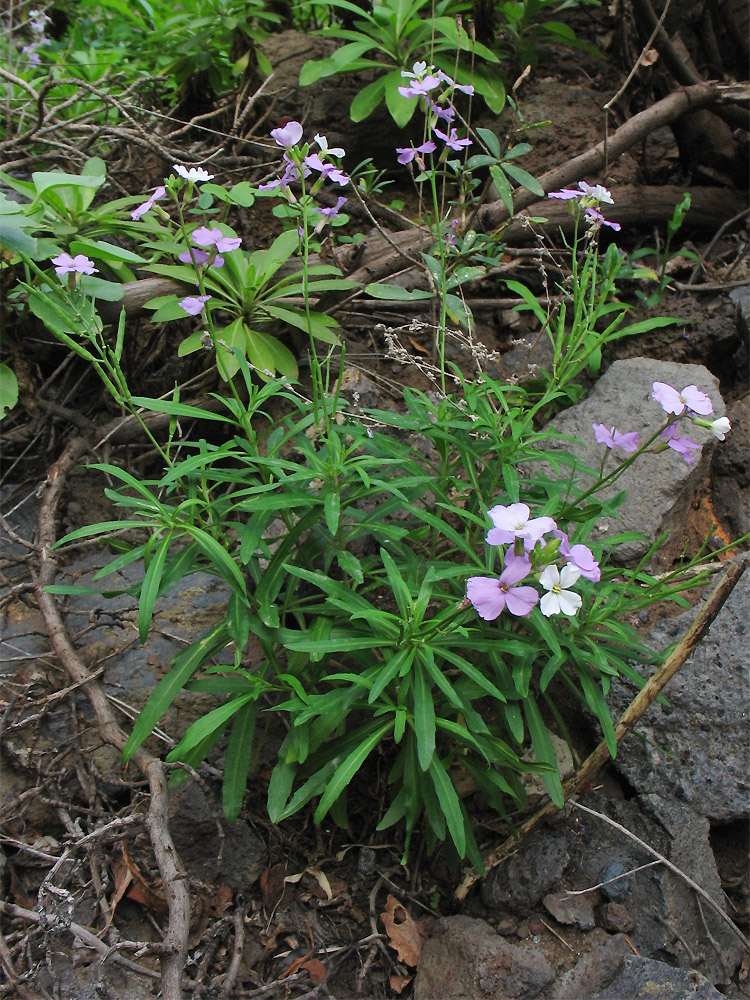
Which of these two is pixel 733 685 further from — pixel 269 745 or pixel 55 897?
pixel 55 897

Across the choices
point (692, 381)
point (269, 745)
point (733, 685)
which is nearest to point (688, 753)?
point (733, 685)

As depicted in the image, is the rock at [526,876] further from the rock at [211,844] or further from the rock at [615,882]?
the rock at [211,844]

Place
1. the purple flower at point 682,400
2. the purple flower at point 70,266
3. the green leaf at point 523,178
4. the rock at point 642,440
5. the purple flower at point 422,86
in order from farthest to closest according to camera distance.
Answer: the green leaf at point 523,178, the rock at point 642,440, the purple flower at point 422,86, the purple flower at point 70,266, the purple flower at point 682,400

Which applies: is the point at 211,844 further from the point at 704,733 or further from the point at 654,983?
the point at 704,733

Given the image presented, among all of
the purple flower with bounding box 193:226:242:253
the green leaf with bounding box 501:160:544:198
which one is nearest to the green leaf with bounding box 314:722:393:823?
the purple flower with bounding box 193:226:242:253

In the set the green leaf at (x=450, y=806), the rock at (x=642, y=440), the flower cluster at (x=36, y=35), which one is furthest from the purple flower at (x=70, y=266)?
the flower cluster at (x=36, y=35)

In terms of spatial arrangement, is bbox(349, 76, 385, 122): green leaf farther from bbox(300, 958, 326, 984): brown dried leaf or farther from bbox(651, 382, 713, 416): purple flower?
bbox(300, 958, 326, 984): brown dried leaf
